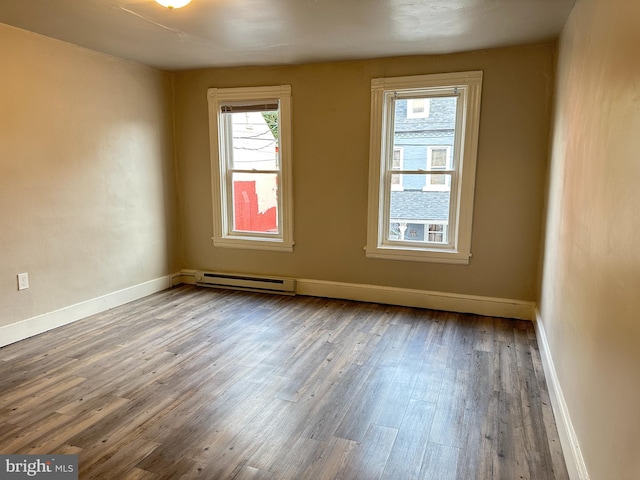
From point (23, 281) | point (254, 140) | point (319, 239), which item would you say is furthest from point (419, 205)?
point (23, 281)

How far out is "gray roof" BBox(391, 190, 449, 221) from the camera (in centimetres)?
404

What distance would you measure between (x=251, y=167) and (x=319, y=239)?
1.14 meters

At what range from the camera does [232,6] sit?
267 centimetres

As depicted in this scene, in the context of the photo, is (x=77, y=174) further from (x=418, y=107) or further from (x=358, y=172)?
(x=418, y=107)

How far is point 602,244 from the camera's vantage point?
5.42 feet

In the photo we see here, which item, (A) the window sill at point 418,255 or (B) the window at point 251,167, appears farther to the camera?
(B) the window at point 251,167

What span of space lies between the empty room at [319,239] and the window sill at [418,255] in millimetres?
21

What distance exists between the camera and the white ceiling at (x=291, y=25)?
2662 millimetres

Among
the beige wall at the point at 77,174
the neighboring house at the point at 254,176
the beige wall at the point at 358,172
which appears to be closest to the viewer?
the beige wall at the point at 77,174

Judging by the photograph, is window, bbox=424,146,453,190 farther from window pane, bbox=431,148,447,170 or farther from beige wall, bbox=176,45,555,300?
beige wall, bbox=176,45,555,300

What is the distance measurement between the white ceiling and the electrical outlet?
Result: 1862mm

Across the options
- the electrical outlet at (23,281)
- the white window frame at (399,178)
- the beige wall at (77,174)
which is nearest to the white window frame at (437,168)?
the white window frame at (399,178)

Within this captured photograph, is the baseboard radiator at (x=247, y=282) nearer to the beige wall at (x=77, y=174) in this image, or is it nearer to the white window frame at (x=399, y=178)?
the beige wall at (x=77, y=174)

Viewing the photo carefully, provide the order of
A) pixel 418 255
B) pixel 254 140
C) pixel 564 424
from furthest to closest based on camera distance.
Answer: pixel 254 140 < pixel 418 255 < pixel 564 424
